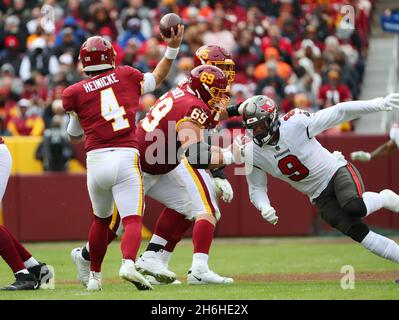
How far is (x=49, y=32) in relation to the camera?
58.1 feet

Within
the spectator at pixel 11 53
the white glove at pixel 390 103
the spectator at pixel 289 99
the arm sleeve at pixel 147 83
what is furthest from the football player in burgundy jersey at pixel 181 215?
the spectator at pixel 11 53

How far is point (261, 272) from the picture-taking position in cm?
998

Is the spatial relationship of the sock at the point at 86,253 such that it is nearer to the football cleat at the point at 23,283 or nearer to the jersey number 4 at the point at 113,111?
the football cleat at the point at 23,283

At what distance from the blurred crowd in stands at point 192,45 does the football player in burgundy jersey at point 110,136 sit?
7079 mm

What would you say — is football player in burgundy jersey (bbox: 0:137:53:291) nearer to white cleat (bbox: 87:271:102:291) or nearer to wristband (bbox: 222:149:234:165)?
white cleat (bbox: 87:271:102:291)

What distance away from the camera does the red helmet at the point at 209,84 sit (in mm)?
Answer: 8312

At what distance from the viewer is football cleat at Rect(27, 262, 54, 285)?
842cm

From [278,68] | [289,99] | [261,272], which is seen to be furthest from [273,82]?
[261,272]

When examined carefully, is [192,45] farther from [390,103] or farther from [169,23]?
[390,103]

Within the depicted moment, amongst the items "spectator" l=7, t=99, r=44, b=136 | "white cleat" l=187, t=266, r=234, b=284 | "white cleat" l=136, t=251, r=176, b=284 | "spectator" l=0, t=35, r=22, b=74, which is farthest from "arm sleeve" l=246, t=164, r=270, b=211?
"spectator" l=0, t=35, r=22, b=74

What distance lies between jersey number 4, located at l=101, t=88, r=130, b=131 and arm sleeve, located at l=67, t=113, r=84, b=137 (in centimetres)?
30

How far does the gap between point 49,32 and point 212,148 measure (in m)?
10.3

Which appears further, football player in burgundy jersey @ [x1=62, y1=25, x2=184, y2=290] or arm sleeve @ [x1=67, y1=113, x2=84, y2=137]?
arm sleeve @ [x1=67, y1=113, x2=84, y2=137]

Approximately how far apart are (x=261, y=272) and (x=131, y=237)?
2691mm
